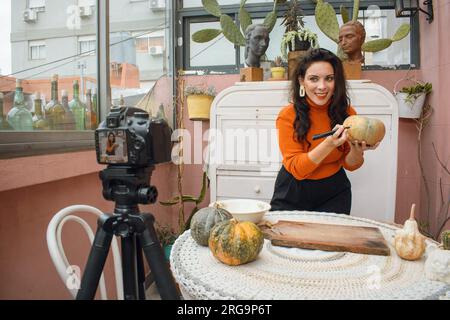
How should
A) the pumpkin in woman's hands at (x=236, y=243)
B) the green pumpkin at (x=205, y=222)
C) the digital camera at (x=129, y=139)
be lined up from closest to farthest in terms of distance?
the digital camera at (x=129, y=139), the pumpkin in woman's hands at (x=236, y=243), the green pumpkin at (x=205, y=222)

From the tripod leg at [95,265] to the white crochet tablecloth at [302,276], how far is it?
0.19 metres

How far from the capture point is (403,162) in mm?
2543

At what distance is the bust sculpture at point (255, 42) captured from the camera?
235 cm

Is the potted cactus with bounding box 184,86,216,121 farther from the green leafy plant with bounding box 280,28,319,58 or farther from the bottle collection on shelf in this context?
the bottle collection on shelf

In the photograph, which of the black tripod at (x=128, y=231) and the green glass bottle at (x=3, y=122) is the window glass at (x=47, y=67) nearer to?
the green glass bottle at (x=3, y=122)

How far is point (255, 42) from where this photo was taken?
237 centimetres

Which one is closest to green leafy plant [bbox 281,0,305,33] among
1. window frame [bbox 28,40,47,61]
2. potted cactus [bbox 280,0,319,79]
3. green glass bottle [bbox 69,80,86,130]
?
potted cactus [bbox 280,0,319,79]

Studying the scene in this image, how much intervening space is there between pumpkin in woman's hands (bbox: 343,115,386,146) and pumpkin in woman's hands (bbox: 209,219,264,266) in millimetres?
689

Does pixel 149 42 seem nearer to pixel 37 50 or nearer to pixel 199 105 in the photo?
pixel 199 105

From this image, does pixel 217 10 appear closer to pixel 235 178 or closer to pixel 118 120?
pixel 235 178

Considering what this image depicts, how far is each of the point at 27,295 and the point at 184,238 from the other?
23.5 inches

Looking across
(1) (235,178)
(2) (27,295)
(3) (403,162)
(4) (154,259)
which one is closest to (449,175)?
(3) (403,162)

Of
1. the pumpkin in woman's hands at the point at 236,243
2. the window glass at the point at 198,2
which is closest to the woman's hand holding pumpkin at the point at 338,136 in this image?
the pumpkin in woman's hands at the point at 236,243

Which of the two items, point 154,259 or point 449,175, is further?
point 449,175
